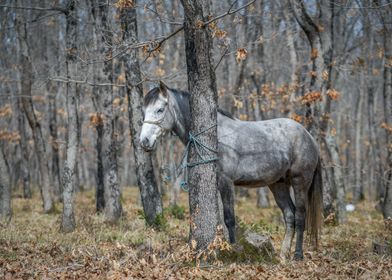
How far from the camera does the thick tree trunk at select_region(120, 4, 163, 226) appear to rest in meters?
12.2

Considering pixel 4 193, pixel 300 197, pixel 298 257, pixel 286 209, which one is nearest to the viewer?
pixel 298 257

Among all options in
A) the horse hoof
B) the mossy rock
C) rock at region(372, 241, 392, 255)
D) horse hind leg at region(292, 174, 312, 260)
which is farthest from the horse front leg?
Result: rock at region(372, 241, 392, 255)

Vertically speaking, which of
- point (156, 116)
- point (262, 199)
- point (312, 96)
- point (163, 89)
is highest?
point (163, 89)

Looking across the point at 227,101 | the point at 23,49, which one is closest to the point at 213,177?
the point at 23,49

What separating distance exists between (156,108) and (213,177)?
1.75 metres

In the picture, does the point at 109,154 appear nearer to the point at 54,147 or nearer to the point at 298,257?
the point at 298,257

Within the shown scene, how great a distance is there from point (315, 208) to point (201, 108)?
371cm

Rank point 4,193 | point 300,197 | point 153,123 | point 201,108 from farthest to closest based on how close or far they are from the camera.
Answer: point 4,193 → point 300,197 → point 153,123 → point 201,108

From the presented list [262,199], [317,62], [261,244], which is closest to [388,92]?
[317,62]

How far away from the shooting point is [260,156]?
962cm

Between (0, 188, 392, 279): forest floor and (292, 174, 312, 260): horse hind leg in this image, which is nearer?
(0, 188, 392, 279): forest floor

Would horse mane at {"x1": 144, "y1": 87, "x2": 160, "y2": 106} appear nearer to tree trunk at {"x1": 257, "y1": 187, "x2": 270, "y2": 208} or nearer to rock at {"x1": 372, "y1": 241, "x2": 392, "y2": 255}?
rock at {"x1": 372, "y1": 241, "x2": 392, "y2": 255}

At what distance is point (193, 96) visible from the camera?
782 centimetres

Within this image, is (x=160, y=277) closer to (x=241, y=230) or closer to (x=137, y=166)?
(x=241, y=230)
